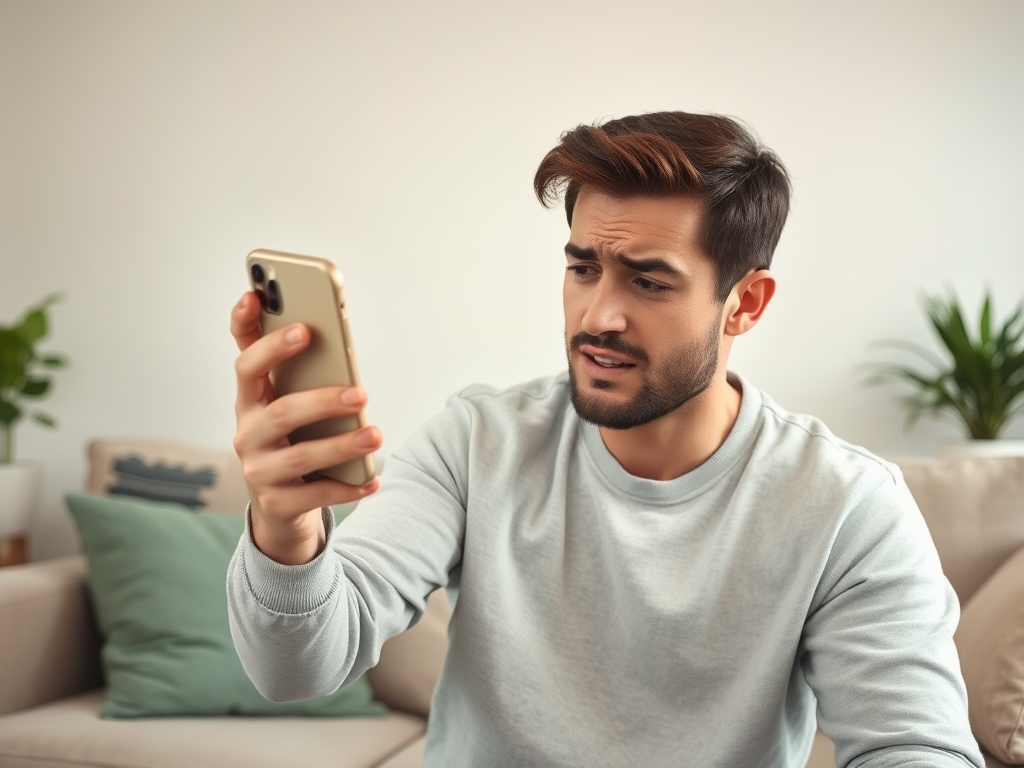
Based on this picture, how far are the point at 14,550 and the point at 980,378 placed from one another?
261 cm

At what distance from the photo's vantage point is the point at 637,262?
1.27m

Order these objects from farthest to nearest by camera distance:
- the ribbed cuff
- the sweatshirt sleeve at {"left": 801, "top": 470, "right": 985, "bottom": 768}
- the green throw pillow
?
the green throw pillow < the sweatshirt sleeve at {"left": 801, "top": 470, "right": 985, "bottom": 768} < the ribbed cuff

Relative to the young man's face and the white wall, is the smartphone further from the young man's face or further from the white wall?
the white wall

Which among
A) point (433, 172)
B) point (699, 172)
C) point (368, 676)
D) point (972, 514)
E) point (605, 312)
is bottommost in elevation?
point (368, 676)

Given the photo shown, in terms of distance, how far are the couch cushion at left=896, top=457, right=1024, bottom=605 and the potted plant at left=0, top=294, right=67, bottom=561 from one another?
7.54 ft

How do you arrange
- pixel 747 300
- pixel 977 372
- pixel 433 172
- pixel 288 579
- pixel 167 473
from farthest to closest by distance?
pixel 433 172
pixel 167 473
pixel 977 372
pixel 747 300
pixel 288 579

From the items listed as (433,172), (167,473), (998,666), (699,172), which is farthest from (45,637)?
(998,666)

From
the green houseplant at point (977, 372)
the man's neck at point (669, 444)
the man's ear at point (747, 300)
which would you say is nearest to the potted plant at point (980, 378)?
the green houseplant at point (977, 372)

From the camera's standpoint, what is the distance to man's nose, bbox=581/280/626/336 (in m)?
1.27

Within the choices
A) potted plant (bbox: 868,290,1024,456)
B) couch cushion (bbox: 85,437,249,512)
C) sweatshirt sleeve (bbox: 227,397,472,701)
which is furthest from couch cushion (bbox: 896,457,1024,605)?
couch cushion (bbox: 85,437,249,512)

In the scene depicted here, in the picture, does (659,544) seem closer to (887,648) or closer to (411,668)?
(887,648)

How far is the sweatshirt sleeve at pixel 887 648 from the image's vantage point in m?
1.07

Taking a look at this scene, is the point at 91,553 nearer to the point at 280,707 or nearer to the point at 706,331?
the point at 280,707

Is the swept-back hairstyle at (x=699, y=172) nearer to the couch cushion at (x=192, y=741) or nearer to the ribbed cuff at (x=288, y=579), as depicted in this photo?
the ribbed cuff at (x=288, y=579)
